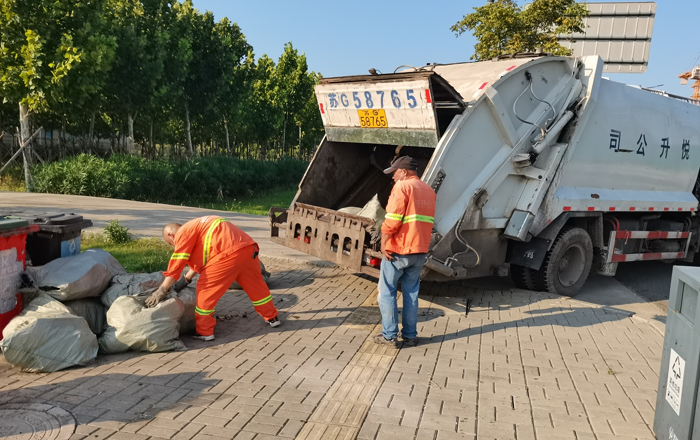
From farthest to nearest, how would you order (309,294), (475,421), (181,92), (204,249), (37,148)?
(181,92)
(37,148)
(309,294)
(204,249)
(475,421)

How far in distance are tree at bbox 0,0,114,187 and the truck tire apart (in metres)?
11.4

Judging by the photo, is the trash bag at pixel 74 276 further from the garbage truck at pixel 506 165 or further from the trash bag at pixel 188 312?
the garbage truck at pixel 506 165

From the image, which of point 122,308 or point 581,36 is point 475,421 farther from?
point 581,36

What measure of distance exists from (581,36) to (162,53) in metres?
13.0

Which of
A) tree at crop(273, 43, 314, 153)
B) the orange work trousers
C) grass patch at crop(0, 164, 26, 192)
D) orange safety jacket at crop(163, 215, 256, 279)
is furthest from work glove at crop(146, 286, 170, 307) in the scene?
tree at crop(273, 43, 314, 153)

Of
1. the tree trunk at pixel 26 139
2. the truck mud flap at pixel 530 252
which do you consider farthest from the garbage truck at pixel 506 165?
the tree trunk at pixel 26 139

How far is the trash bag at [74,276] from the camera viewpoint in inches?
165

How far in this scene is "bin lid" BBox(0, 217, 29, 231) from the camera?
13.0ft

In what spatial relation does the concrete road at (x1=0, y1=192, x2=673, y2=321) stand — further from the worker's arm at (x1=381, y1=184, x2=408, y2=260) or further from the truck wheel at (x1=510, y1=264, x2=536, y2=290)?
the worker's arm at (x1=381, y1=184, x2=408, y2=260)

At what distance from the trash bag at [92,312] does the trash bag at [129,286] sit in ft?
0.23

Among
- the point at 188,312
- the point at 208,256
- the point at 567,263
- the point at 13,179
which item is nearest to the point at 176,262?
the point at 208,256

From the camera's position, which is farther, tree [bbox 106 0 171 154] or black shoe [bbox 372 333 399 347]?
tree [bbox 106 0 171 154]

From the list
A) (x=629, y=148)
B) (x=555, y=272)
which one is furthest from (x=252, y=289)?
(x=629, y=148)

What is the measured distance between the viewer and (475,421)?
3395 mm
